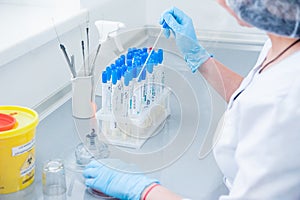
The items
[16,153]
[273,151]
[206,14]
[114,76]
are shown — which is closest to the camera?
[273,151]

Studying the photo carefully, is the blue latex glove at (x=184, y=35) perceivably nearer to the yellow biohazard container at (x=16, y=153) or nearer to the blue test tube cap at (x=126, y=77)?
the blue test tube cap at (x=126, y=77)

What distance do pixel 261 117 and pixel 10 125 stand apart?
59 cm

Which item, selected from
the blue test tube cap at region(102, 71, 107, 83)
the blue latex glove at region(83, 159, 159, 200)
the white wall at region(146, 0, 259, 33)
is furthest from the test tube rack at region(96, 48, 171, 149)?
the white wall at region(146, 0, 259, 33)

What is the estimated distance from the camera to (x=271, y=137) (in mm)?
960

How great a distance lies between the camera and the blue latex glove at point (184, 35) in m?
1.58

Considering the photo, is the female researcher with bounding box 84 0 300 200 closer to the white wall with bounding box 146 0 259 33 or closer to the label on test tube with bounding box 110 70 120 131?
the label on test tube with bounding box 110 70 120 131

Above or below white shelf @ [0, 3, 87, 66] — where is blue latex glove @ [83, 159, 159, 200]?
below

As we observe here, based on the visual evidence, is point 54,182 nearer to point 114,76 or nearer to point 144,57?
point 114,76

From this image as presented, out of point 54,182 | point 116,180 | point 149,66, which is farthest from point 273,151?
point 149,66

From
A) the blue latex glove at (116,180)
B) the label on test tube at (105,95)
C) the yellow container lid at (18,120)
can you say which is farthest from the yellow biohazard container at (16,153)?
the label on test tube at (105,95)

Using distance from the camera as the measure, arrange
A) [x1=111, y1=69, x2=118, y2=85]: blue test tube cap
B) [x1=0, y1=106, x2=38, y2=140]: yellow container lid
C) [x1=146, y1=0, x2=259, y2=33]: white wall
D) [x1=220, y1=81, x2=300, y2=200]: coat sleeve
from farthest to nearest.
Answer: [x1=146, y1=0, x2=259, y2=33]: white wall
[x1=111, y1=69, x2=118, y2=85]: blue test tube cap
[x1=0, y1=106, x2=38, y2=140]: yellow container lid
[x1=220, y1=81, x2=300, y2=200]: coat sleeve

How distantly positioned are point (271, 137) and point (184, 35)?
682mm

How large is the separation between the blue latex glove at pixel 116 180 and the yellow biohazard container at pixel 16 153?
0.14 meters

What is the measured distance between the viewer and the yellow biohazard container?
48.5 inches
